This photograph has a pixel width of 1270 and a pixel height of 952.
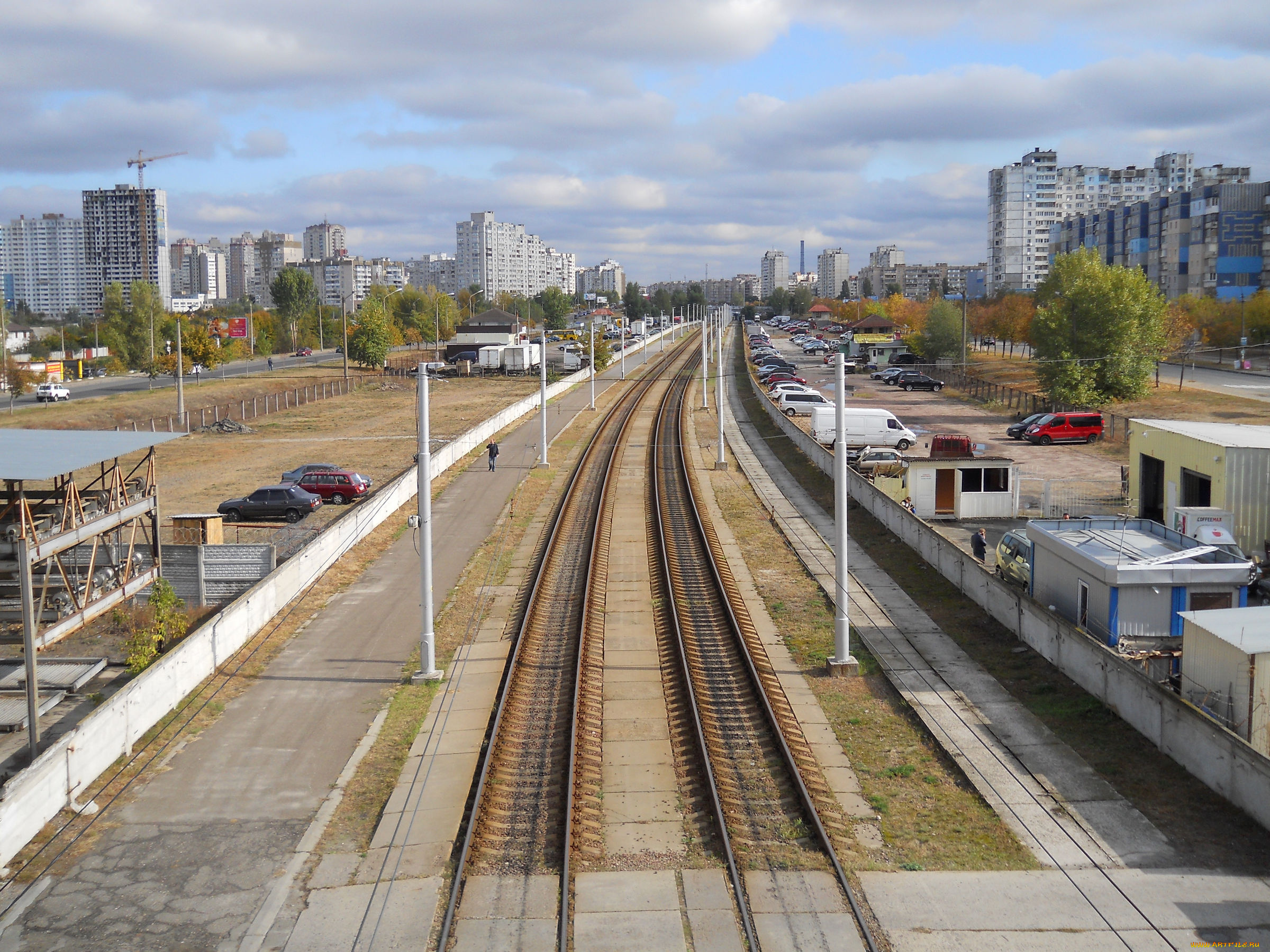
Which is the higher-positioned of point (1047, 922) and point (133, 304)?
point (133, 304)

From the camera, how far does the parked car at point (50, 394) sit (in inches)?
2601

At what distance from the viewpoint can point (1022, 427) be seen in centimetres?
4491

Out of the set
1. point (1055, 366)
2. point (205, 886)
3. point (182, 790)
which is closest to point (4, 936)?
point (205, 886)

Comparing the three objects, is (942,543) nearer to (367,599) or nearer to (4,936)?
(367,599)

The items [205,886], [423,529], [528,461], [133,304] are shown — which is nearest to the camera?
[205,886]

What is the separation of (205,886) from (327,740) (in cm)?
401

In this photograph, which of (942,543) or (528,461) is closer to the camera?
(942,543)

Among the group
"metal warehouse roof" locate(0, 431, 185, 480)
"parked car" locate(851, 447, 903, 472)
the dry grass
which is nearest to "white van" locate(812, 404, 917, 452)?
"parked car" locate(851, 447, 903, 472)

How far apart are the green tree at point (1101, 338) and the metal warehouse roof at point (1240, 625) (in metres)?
39.0

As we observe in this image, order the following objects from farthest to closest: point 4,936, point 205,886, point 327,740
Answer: point 327,740 < point 205,886 < point 4,936

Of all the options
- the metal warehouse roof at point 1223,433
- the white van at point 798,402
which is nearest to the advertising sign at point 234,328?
the white van at point 798,402

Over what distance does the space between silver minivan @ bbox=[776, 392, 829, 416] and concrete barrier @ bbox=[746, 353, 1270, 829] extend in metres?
31.6

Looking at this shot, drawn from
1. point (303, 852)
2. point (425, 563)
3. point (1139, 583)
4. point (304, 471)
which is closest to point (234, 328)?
point (304, 471)

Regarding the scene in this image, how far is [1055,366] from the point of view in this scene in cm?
5162
